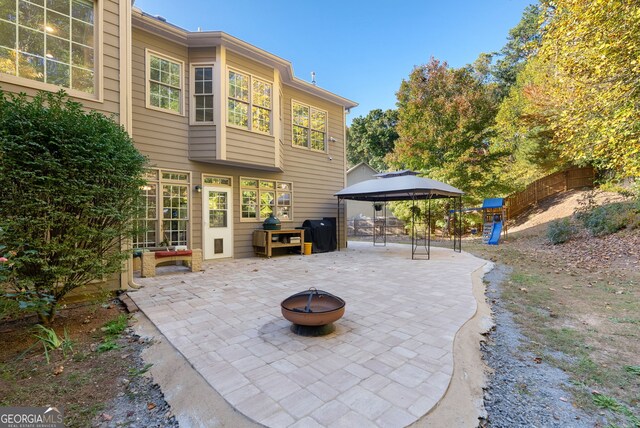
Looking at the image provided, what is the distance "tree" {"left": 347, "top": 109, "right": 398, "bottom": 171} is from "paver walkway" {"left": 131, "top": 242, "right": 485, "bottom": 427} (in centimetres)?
2035

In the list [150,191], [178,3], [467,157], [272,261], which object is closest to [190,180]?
[150,191]

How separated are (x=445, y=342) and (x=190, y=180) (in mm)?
6630

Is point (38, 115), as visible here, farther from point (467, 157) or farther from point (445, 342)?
point (467, 157)

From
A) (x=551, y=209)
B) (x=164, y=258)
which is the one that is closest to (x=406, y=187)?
(x=164, y=258)

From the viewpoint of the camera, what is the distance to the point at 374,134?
25.2m

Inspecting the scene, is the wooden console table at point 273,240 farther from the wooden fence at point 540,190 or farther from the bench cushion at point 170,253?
the wooden fence at point 540,190

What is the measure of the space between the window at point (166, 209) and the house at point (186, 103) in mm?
23

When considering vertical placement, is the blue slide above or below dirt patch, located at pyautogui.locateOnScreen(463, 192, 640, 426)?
above

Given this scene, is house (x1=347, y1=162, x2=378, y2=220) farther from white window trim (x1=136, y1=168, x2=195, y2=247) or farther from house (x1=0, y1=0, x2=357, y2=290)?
white window trim (x1=136, y1=168, x2=195, y2=247)

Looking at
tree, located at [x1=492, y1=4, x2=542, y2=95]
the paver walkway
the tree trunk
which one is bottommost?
the paver walkway

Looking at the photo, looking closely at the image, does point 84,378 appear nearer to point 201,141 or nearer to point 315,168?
point 201,141

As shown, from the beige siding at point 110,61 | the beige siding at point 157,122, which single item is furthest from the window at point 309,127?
the beige siding at point 110,61

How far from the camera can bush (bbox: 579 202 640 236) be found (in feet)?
26.5

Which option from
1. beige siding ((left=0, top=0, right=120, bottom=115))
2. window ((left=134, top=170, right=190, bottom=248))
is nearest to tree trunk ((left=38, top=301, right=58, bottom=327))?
beige siding ((left=0, top=0, right=120, bottom=115))
